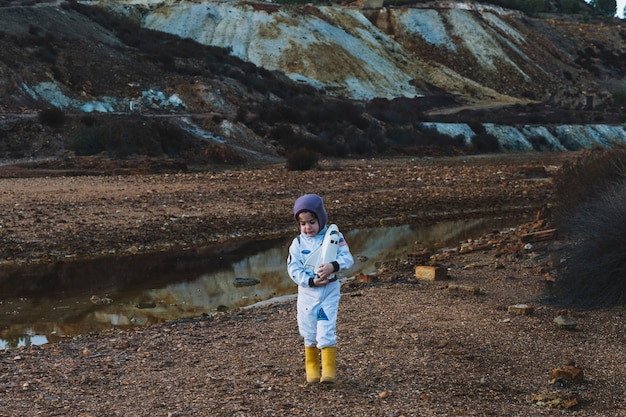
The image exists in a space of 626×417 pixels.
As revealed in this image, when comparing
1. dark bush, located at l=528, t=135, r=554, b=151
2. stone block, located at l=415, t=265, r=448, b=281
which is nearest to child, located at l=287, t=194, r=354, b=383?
stone block, located at l=415, t=265, r=448, b=281

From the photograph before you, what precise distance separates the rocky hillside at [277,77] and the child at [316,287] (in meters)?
26.3

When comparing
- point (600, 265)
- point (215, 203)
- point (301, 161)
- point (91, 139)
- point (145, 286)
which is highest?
point (91, 139)

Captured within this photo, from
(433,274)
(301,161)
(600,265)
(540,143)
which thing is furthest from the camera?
(540,143)

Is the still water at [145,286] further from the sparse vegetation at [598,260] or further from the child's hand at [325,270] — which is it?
the child's hand at [325,270]

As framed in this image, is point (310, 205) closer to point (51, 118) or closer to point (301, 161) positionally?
point (301, 161)

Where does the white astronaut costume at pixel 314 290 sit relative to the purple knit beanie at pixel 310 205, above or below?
below

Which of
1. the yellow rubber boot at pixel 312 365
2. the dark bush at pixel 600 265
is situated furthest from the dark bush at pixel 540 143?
the yellow rubber boot at pixel 312 365

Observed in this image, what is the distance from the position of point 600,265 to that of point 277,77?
175 feet

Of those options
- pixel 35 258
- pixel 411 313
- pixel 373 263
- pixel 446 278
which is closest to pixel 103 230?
pixel 35 258

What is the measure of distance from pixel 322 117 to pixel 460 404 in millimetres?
39147

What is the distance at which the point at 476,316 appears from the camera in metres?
9.71

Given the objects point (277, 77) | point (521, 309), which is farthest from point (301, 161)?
point (277, 77)

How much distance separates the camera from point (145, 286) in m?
14.3

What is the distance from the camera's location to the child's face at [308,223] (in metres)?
6.79
